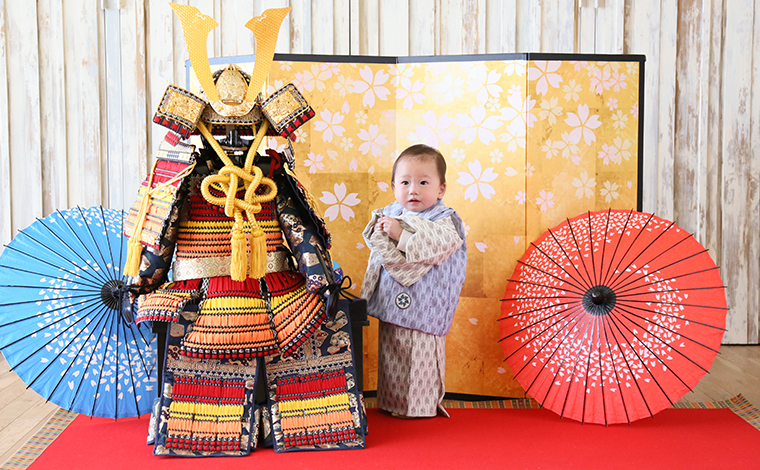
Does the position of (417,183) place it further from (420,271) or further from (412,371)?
(412,371)

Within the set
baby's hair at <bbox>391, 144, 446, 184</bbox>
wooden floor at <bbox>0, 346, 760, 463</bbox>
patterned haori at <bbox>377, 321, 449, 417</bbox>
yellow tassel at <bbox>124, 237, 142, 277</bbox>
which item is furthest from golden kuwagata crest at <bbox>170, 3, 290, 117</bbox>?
wooden floor at <bbox>0, 346, 760, 463</bbox>

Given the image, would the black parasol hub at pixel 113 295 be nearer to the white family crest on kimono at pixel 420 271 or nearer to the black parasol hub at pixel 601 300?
the white family crest on kimono at pixel 420 271

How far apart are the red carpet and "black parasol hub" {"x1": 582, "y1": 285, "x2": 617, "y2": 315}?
45cm

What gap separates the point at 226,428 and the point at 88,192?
222cm

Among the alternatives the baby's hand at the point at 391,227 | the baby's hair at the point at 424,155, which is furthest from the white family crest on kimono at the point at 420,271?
the baby's hair at the point at 424,155

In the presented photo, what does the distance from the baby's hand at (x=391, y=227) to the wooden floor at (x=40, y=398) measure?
1.52m

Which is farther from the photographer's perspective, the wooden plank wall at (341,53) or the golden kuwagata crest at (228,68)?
the wooden plank wall at (341,53)

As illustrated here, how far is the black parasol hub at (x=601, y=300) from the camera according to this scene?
221cm

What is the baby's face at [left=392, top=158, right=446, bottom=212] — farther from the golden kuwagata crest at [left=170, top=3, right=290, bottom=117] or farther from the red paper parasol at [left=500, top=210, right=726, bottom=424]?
the golden kuwagata crest at [left=170, top=3, right=290, bottom=117]

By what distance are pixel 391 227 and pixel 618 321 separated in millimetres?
934

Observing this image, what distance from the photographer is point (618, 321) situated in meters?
2.18

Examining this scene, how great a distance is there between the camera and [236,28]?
11.3 feet

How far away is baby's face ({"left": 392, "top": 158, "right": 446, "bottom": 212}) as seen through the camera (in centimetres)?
229

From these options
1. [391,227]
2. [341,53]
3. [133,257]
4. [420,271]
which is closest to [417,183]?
[391,227]
